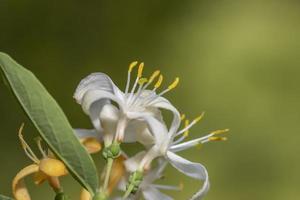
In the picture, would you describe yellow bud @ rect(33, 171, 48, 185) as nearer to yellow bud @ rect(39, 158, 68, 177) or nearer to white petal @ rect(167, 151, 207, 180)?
yellow bud @ rect(39, 158, 68, 177)

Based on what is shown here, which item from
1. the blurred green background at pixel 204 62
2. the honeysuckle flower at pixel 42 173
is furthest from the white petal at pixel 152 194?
the blurred green background at pixel 204 62

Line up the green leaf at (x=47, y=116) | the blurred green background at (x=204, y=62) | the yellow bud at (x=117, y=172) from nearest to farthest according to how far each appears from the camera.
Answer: the green leaf at (x=47, y=116), the yellow bud at (x=117, y=172), the blurred green background at (x=204, y=62)

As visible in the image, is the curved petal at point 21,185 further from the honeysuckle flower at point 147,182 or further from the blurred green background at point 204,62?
the blurred green background at point 204,62

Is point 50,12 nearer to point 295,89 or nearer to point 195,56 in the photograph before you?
point 195,56

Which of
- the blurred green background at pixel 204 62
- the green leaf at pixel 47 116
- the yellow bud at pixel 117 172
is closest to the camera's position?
the green leaf at pixel 47 116

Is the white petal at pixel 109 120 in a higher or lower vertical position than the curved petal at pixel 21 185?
higher

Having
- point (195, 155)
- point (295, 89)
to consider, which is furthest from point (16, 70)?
point (295, 89)
